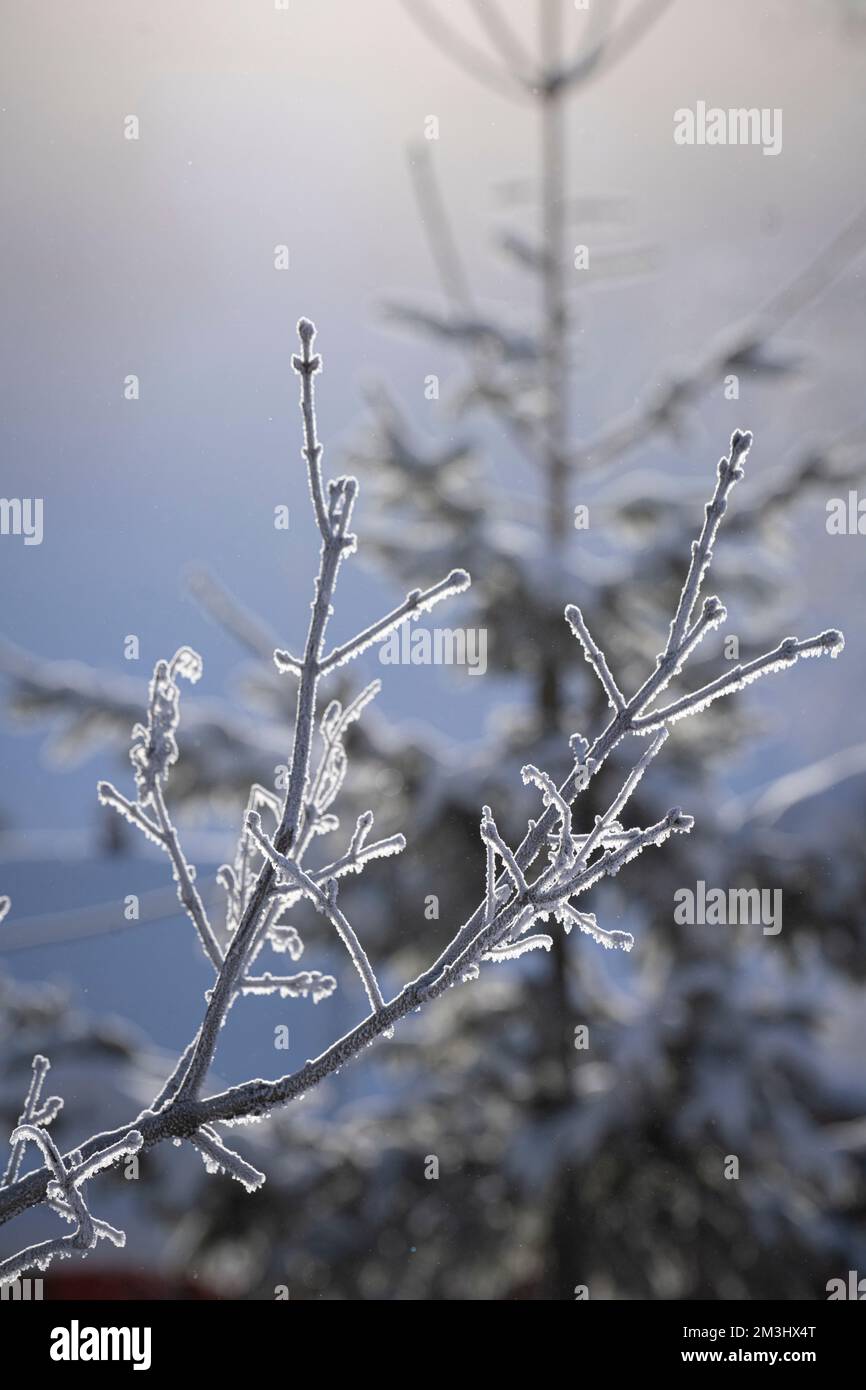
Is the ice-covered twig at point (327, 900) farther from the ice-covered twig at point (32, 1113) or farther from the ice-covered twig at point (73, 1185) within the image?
the ice-covered twig at point (32, 1113)

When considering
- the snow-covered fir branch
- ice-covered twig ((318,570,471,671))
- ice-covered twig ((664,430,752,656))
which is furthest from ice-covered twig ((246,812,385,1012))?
ice-covered twig ((664,430,752,656))

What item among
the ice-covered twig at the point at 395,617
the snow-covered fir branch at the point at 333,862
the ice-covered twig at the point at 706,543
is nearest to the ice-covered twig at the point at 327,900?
the snow-covered fir branch at the point at 333,862

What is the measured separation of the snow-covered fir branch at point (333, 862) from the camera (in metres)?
0.68

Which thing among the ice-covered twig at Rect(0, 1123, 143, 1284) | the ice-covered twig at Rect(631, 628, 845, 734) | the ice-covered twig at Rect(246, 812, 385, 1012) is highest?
the ice-covered twig at Rect(631, 628, 845, 734)

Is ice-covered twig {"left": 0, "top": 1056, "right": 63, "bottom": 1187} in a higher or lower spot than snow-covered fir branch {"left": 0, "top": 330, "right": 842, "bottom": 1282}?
lower

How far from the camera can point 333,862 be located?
72 centimetres

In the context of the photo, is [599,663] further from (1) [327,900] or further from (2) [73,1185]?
(2) [73,1185]

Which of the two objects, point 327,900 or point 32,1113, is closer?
point 327,900

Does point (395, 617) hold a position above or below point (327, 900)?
above

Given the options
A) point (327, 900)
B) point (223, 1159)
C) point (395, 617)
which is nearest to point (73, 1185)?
point (223, 1159)

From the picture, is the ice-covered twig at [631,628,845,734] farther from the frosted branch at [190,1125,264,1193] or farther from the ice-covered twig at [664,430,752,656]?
the frosted branch at [190,1125,264,1193]

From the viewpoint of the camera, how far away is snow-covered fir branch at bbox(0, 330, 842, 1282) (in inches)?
26.7

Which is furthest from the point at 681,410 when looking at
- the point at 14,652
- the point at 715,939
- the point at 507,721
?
the point at 14,652
